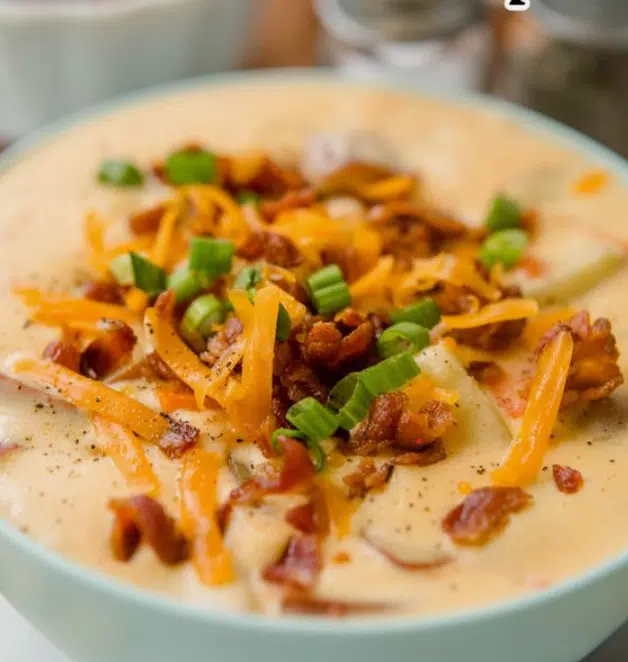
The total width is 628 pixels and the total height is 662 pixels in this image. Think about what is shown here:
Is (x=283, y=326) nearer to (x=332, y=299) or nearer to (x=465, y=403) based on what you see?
(x=332, y=299)

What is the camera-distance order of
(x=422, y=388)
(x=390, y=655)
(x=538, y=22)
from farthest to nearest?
(x=538, y=22), (x=422, y=388), (x=390, y=655)

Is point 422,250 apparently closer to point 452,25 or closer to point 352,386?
point 352,386

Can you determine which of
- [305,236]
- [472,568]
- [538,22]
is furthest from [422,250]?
[538,22]

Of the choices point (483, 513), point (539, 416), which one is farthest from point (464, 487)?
point (539, 416)

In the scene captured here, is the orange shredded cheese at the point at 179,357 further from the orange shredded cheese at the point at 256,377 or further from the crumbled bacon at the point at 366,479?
the crumbled bacon at the point at 366,479

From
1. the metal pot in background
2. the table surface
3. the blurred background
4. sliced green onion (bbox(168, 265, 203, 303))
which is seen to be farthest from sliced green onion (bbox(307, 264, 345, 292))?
the metal pot in background

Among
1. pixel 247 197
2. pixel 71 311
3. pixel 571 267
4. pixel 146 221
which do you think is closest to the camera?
pixel 71 311
